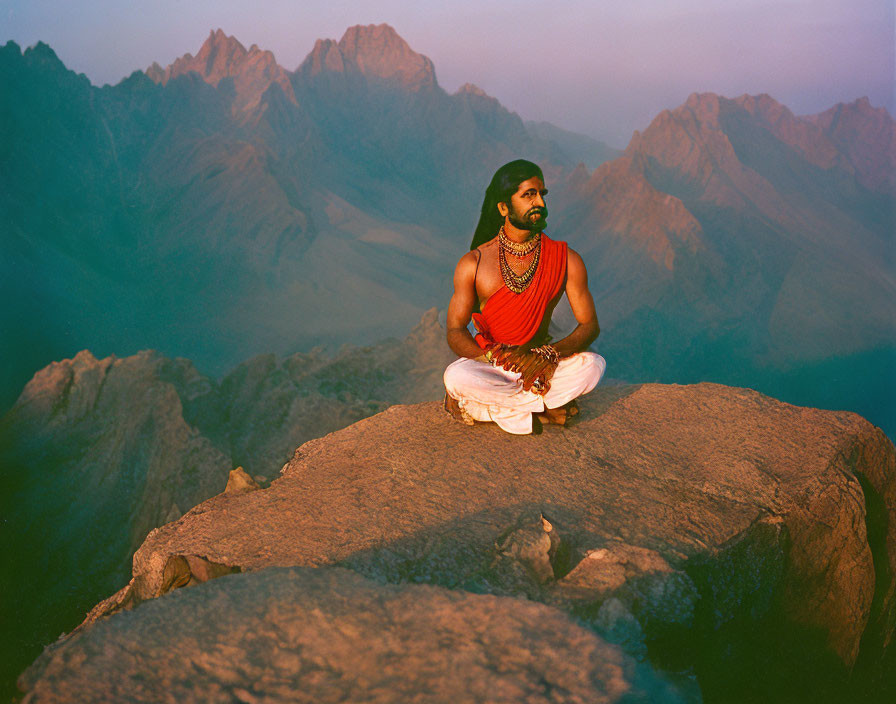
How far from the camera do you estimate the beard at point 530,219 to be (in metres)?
3.14

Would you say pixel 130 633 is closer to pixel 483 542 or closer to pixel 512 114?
pixel 483 542

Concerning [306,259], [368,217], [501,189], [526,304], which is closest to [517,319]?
[526,304]

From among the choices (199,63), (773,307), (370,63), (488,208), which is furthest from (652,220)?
(488,208)

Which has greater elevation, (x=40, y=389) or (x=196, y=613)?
(x=196, y=613)

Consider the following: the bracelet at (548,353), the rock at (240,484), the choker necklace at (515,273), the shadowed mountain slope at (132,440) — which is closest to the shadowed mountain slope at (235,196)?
the shadowed mountain slope at (132,440)

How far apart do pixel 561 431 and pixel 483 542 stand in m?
1.06

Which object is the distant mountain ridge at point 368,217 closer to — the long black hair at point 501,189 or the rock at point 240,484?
the rock at point 240,484

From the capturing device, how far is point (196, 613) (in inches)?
67.2

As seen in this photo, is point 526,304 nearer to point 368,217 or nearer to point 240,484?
point 240,484

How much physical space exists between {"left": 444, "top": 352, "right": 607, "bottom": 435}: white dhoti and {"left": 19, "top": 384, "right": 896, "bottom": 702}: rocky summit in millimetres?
115

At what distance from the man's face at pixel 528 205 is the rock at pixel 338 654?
1.90 meters

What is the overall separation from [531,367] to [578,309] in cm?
44

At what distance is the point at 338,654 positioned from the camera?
156 centimetres

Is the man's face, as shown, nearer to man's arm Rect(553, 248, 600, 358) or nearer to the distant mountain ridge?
man's arm Rect(553, 248, 600, 358)
